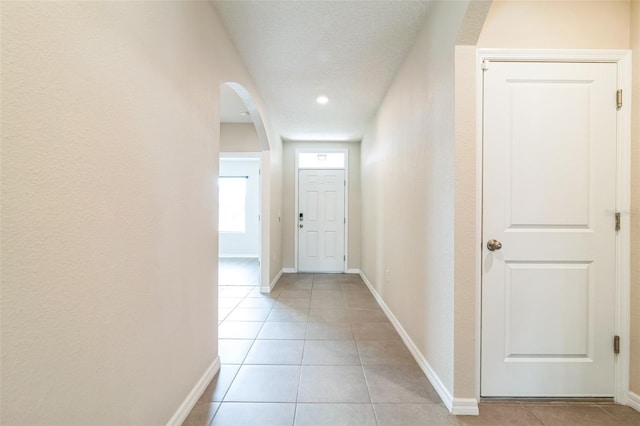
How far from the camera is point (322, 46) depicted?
7.36ft

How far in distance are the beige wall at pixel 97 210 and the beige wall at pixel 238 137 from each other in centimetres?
283

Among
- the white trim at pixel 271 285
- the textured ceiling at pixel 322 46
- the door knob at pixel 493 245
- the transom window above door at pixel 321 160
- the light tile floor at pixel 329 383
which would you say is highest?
the textured ceiling at pixel 322 46

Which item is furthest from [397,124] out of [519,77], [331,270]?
[331,270]

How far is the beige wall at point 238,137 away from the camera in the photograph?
14.3 ft

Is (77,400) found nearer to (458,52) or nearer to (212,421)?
(212,421)

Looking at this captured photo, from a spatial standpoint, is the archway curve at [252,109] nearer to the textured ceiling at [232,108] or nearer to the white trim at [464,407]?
the textured ceiling at [232,108]

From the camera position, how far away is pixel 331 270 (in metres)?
5.25

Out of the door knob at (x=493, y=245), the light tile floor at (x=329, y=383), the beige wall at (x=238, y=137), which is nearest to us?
the light tile floor at (x=329, y=383)

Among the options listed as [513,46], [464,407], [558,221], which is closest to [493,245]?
[558,221]

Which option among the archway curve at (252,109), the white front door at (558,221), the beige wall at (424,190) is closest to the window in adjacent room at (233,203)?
the archway curve at (252,109)

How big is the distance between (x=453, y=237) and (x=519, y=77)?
3.35 feet

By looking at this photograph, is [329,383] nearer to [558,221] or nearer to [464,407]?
[464,407]

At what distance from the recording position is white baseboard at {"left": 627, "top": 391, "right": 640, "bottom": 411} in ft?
5.15

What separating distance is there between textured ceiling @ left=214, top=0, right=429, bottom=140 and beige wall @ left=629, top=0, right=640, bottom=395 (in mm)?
1225
